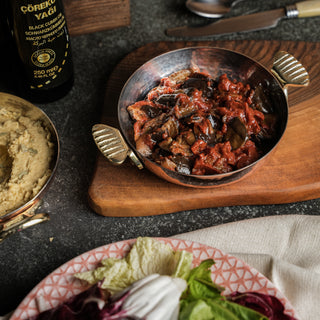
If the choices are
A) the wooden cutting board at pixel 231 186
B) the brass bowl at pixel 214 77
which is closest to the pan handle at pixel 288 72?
the brass bowl at pixel 214 77

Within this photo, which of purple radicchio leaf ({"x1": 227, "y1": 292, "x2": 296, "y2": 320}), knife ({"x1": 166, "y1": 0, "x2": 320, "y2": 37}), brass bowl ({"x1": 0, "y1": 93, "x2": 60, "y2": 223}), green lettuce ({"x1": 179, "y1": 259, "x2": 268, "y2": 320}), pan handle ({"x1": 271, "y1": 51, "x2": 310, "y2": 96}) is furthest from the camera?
knife ({"x1": 166, "y1": 0, "x2": 320, "y2": 37})

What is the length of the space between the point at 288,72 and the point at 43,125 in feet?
3.35

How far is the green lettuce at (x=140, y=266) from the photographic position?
144 centimetres

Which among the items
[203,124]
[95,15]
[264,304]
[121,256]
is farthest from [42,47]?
[264,304]

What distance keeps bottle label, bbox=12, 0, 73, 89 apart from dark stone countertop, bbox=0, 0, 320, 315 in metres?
0.18

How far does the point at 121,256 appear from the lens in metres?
1.53

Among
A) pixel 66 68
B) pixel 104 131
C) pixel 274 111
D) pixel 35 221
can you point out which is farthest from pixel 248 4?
pixel 35 221

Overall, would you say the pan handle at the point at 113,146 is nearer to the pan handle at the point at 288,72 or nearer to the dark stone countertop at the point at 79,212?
the dark stone countertop at the point at 79,212

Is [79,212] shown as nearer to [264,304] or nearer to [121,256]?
[121,256]

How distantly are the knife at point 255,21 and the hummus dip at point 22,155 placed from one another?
3.10 feet

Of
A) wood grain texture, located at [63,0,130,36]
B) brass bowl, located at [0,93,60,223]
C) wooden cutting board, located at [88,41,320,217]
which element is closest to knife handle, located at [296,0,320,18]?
wooden cutting board, located at [88,41,320,217]

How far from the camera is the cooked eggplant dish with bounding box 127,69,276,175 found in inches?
67.3

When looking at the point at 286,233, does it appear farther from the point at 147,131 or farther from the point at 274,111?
the point at 147,131

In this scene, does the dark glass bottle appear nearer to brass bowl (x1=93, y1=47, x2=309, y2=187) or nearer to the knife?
brass bowl (x1=93, y1=47, x2=309, y2=187)
